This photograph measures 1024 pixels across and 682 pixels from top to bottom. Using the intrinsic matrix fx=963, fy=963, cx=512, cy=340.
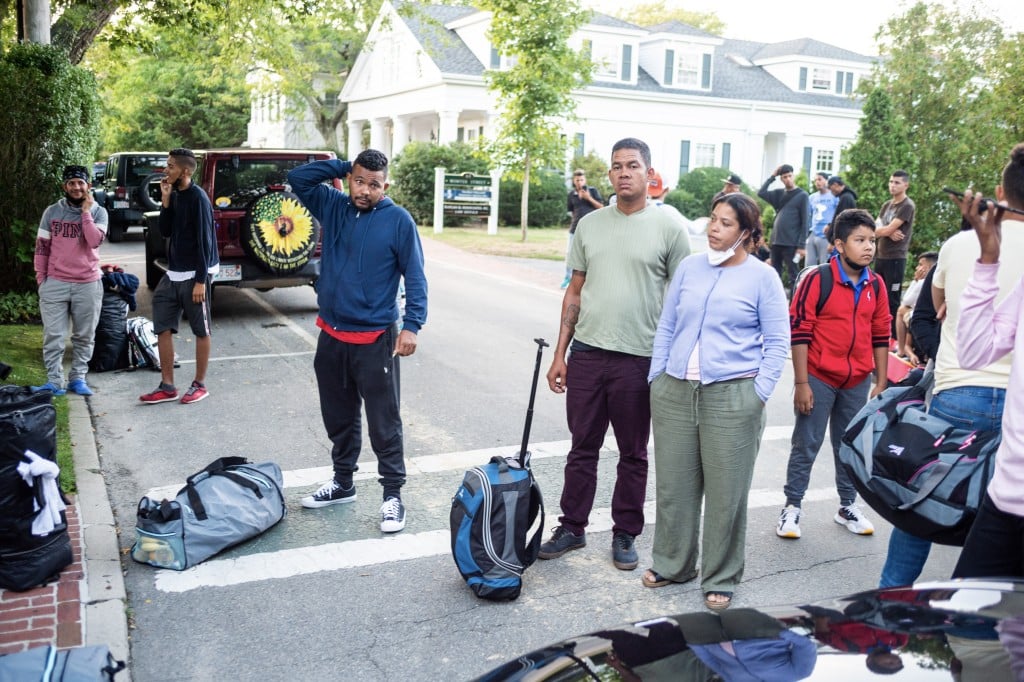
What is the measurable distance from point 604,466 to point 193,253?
3944mm

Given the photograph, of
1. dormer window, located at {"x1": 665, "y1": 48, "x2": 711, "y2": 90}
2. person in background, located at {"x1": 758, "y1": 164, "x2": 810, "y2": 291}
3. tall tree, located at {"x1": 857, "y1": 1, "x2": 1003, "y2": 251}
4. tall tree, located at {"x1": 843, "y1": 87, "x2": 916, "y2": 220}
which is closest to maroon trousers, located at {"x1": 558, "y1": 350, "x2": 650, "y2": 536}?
person in background, located at {"x1": 758, "y1": 164, "x2": 810, "y2": 291}

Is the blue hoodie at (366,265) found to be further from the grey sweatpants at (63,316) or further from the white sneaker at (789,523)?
the grey sweatpants at (63,316)

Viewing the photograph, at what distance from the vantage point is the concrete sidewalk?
4.09 m

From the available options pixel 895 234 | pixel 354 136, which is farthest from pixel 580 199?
pixel 354 136

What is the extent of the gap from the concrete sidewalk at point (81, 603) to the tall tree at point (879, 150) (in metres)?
15.0

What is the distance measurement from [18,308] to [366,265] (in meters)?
7.98

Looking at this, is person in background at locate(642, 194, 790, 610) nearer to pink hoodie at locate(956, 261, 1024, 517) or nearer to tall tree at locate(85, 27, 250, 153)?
pink hoodie at locate(956, 261, 1024, 517)

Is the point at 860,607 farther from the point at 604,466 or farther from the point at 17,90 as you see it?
the point at 17,90

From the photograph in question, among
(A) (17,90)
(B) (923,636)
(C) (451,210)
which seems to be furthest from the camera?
(C) (451,210)

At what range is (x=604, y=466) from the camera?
6.98 metres

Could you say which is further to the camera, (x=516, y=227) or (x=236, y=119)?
(x=236, y=119)

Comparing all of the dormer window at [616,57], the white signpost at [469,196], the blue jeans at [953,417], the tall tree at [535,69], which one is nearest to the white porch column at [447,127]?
the dormer window at [616,57]

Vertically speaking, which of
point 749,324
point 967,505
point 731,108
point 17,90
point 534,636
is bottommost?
point 534,636

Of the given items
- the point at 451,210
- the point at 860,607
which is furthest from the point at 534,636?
the point at 451,210
